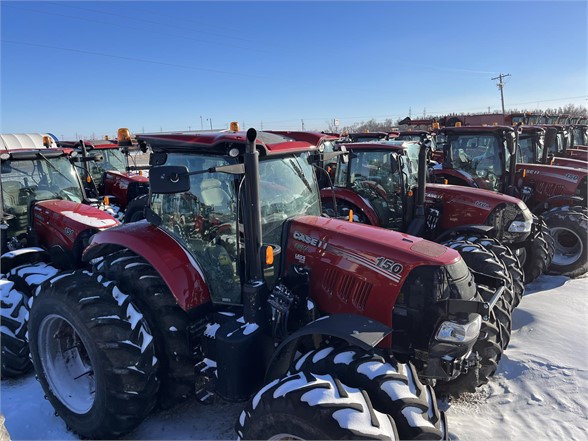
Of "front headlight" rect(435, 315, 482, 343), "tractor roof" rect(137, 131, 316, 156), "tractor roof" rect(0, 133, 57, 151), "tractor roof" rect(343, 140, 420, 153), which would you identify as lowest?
"front headlight" rect(435, 315, 482, 343)

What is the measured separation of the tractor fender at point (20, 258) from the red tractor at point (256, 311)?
168 cm

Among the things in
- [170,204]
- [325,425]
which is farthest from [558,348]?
[170,204]

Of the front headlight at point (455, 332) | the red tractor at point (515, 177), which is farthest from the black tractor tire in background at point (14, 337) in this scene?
the red tractor at point (515, 177)

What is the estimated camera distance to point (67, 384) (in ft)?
10.6

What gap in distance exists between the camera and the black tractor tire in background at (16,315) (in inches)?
147

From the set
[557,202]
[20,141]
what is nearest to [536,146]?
[557,202]

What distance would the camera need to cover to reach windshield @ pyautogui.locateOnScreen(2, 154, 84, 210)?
5535 mm

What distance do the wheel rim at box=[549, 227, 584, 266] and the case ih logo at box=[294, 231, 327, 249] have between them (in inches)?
220

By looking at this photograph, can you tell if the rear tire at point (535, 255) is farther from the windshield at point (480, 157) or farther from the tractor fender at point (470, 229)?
the windshield at point (480, 157)

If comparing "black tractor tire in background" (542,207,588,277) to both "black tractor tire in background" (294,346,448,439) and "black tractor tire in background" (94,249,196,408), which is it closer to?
"black tractor tire in background" (294,346,448,439)

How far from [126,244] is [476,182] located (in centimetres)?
670

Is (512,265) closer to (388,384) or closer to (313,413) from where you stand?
(388,384)

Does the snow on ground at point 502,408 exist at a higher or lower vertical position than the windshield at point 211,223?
lower

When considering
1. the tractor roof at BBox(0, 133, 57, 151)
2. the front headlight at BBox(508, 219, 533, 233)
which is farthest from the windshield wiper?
the tractor roof at BBox(0, 133, 57, 151)
